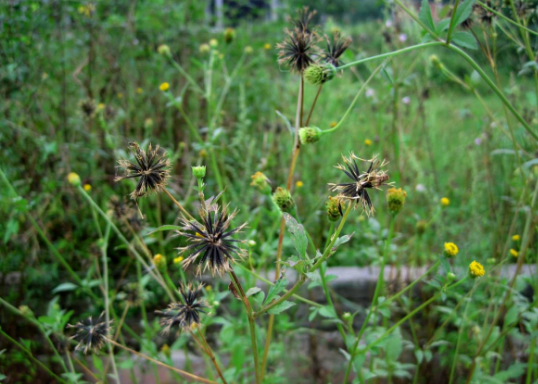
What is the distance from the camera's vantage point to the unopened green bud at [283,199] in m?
0.79

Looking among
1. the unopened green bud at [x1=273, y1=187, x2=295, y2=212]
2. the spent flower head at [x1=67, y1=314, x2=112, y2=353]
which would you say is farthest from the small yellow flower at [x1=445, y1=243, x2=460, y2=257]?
the spent flower head at [x1=67, y1=314, x2=112, y2=353]

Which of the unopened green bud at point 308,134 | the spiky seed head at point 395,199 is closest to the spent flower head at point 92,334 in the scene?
the unopened green bud at point 308,134

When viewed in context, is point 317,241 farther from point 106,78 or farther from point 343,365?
point 106,78

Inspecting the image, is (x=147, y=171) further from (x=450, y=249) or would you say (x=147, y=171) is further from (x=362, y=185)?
(x=450, y=249)

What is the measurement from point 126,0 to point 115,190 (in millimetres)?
1310

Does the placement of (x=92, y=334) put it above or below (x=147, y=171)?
below

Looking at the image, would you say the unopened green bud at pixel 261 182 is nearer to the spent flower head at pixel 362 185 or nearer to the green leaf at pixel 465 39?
the spent flower head at pixel 362 185

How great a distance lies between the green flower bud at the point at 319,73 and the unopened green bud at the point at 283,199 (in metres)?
0.22

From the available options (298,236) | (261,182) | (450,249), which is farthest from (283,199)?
(450,249)

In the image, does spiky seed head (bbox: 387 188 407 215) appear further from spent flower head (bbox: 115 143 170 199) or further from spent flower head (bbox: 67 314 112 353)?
spent flower head (bbox: 67 314 112 353)

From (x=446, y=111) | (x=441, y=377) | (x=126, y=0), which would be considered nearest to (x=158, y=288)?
(x=441, y=377)

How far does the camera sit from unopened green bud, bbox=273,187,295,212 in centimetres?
79

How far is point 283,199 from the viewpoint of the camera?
79cm

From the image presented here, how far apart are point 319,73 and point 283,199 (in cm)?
25
